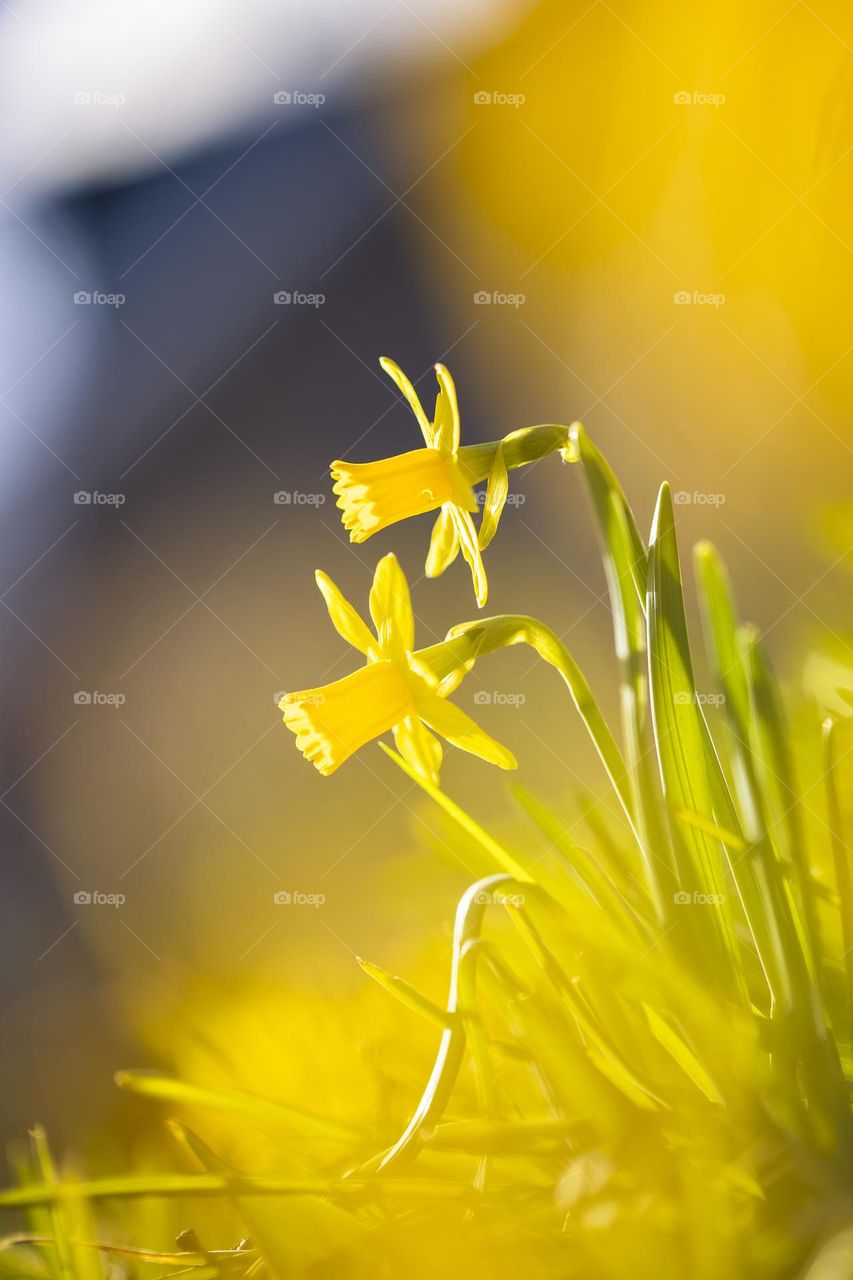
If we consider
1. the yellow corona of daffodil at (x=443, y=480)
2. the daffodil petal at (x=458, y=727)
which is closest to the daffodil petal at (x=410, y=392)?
the yellow corona of daffodil at (x=443, y=480)

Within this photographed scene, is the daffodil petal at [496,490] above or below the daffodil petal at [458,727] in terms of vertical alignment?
above

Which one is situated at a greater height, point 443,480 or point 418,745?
point 443,480

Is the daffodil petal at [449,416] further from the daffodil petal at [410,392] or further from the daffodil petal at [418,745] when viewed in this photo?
the daffodil petal at [418,745]

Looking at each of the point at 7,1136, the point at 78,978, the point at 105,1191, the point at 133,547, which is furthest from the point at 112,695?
the point at 105,1191

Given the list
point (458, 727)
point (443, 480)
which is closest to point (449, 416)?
point (443, 480)

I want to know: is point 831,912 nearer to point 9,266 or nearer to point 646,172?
point 646,172

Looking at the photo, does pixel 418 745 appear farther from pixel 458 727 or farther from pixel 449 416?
pixel 449 416

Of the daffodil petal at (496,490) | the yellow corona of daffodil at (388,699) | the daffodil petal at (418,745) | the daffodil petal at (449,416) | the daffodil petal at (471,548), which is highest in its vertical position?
the daffodil petal at (449,416)
